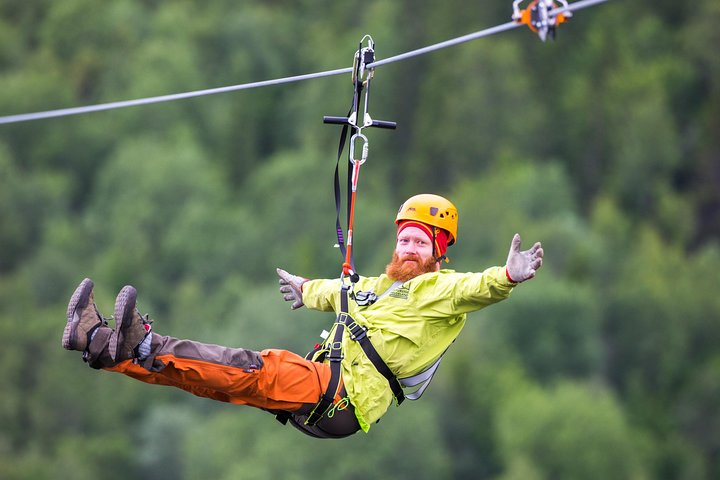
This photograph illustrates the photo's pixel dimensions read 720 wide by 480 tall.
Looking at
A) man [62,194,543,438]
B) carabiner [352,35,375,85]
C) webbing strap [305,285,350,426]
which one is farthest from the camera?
carabiner [352,35,375,85]

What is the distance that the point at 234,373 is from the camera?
9.93 meters

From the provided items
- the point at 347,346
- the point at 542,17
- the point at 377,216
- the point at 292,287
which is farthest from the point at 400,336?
the point at 377,216

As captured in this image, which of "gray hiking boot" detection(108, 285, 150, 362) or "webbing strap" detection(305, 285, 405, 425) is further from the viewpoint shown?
"webbing strap" detection(305, 285, 405, 425)

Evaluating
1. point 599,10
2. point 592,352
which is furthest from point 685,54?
point 592,352

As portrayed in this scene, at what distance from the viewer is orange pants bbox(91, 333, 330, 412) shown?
9.80 m

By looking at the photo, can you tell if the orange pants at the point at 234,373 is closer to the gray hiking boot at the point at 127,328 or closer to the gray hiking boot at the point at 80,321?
the gray hiking boot at the point at 127,328

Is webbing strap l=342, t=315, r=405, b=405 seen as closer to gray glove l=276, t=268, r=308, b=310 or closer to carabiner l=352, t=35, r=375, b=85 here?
gray glove l=276, t=268, r=308, b=310

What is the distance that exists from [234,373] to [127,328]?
74 centimetres

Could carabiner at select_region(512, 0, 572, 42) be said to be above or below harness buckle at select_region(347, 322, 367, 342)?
above

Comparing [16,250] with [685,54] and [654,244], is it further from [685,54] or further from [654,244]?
[685,54]

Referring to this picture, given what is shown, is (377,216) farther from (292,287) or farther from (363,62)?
(363,62)

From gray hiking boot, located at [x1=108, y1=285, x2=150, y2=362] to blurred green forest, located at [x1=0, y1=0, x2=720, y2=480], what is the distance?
99.3 ft

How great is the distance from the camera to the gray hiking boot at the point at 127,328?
9547mm

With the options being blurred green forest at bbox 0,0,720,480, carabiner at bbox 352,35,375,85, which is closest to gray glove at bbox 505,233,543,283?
carabiner at bbox 352,35,375,85
